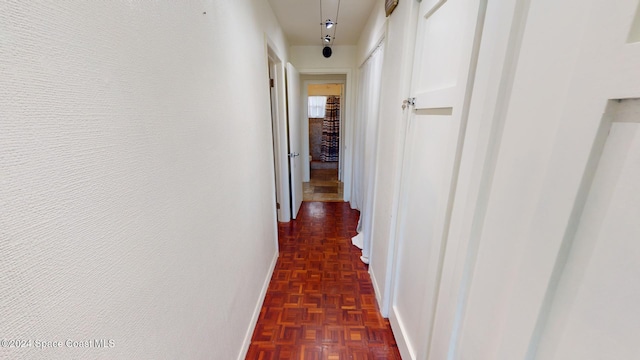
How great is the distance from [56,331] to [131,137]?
42 cm

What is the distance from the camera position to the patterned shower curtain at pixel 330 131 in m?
7.16

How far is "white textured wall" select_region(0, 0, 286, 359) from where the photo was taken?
0.39 meters

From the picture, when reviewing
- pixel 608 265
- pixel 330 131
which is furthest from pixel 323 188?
pixel 608 265

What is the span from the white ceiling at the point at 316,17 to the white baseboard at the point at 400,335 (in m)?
2.57

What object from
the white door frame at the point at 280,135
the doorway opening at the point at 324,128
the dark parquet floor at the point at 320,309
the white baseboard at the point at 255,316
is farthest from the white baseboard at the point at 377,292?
the doorway opening at the point at 324,128

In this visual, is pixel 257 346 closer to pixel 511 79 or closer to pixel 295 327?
pixel 295 327

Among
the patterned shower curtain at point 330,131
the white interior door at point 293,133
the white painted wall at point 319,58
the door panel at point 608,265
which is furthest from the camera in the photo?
the patterned shower curtain at point 330,131

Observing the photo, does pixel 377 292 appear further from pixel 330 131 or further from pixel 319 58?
pixel 330 131

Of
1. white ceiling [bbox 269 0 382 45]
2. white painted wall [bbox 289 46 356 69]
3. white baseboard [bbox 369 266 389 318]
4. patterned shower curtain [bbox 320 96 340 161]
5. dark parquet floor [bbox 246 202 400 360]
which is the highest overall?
white ceiling [bbox 269 0 382 45]

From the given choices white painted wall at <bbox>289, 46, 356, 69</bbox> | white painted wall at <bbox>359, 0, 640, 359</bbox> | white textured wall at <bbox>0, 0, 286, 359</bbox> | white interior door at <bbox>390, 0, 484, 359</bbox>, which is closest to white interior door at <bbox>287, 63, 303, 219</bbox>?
white painted wall at <bbox>289, 46, 356, 69</bbox>

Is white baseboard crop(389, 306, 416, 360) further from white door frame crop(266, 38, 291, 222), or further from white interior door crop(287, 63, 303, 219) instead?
white interior door crop(287, 63, 303, 219)

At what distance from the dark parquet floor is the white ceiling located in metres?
2.43

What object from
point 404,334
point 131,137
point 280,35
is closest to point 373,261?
point 404,334

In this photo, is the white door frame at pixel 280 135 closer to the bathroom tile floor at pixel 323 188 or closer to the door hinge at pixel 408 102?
the bathroom tile floor at pixel 323 188
